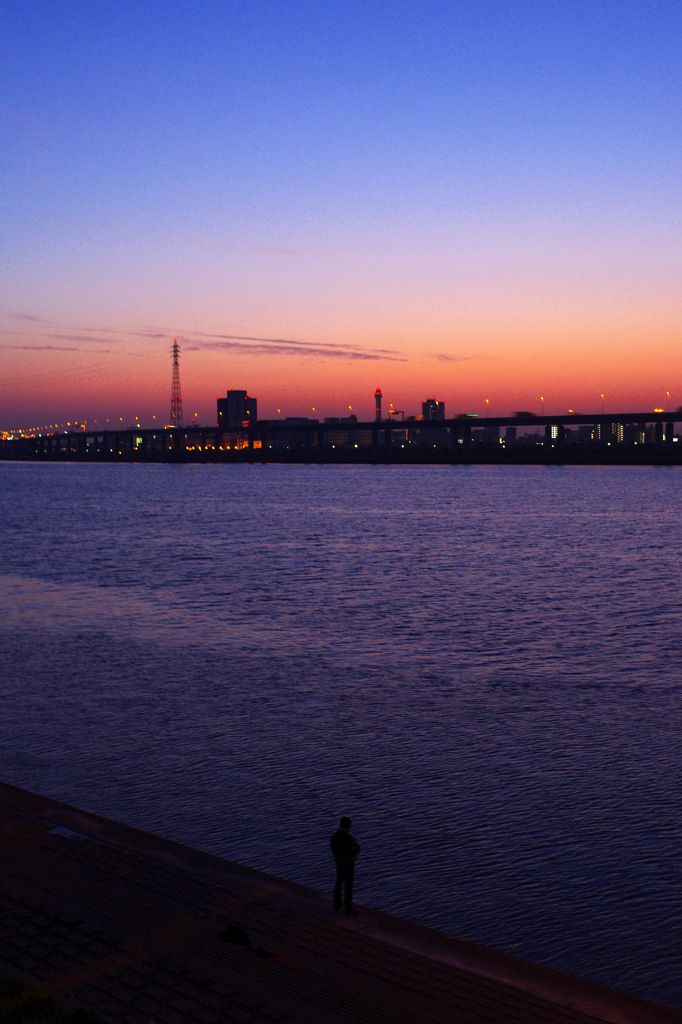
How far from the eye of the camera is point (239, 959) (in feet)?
27.3

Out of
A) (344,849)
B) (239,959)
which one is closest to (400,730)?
(344,849)

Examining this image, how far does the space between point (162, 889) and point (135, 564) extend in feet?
141

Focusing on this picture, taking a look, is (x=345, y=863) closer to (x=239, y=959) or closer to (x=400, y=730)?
(x=239, y=959)

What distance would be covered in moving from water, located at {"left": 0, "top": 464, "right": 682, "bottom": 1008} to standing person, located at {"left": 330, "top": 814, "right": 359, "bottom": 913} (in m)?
1.68

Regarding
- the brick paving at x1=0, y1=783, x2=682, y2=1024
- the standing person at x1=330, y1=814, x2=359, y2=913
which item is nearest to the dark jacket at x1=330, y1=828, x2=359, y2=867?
the standing person at x1=330, y1=814, x2=359, y2=913

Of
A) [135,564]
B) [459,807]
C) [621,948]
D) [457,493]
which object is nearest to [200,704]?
[459,807]

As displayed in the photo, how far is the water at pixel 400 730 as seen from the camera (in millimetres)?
12148

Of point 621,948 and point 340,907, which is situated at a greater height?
point 340,907

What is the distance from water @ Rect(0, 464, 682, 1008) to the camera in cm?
1215

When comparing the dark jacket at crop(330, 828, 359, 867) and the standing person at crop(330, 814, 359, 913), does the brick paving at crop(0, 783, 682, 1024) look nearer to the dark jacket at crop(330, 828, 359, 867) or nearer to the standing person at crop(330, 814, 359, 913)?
the standing person at crop(330, 814, 359, 913)

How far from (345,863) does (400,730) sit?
31.5ft

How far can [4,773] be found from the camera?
52.7ft

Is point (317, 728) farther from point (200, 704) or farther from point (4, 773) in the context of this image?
point (4, 773)

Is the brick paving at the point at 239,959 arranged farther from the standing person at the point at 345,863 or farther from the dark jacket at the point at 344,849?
the dark jacket at the point at 344,849
